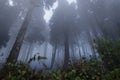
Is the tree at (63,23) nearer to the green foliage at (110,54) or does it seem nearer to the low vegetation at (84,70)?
the green foliage at (110,54)

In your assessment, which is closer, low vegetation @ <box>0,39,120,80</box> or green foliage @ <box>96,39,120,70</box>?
low vegetation @ <box>0,39,120,80</box>

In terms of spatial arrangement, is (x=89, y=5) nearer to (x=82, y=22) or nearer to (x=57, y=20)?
(x=82, y=22)

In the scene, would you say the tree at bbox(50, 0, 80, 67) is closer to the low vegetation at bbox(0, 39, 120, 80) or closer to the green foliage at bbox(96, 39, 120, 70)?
the green foliage at bbox(96, 39, 120, 70)

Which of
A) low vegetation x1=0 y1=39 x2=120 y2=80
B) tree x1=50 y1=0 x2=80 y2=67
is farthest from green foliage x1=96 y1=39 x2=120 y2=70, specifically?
tree x1=50 y1=0 x2=80 y2=67

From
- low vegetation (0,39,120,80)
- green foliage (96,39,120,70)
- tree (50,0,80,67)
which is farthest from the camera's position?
tree (50,0,80,67)

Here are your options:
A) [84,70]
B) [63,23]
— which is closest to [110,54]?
[84,70]

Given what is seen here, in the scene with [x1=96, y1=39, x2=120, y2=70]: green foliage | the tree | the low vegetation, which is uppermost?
the tree

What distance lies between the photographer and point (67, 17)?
24.5 metres

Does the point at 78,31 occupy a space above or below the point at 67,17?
below

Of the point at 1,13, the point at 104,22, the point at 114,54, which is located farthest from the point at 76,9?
the point at 114,54

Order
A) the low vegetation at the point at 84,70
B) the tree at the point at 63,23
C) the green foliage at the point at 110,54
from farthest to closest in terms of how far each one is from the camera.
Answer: the tree at the point at 63,23
the green foliage at the point at 110,54
the low vegetation at the point at 84,70

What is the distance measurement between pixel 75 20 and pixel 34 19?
6.74 m

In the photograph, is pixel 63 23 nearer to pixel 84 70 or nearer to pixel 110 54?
pixel 110 54

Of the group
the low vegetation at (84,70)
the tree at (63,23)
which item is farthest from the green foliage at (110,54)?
the tree at (63,23)
